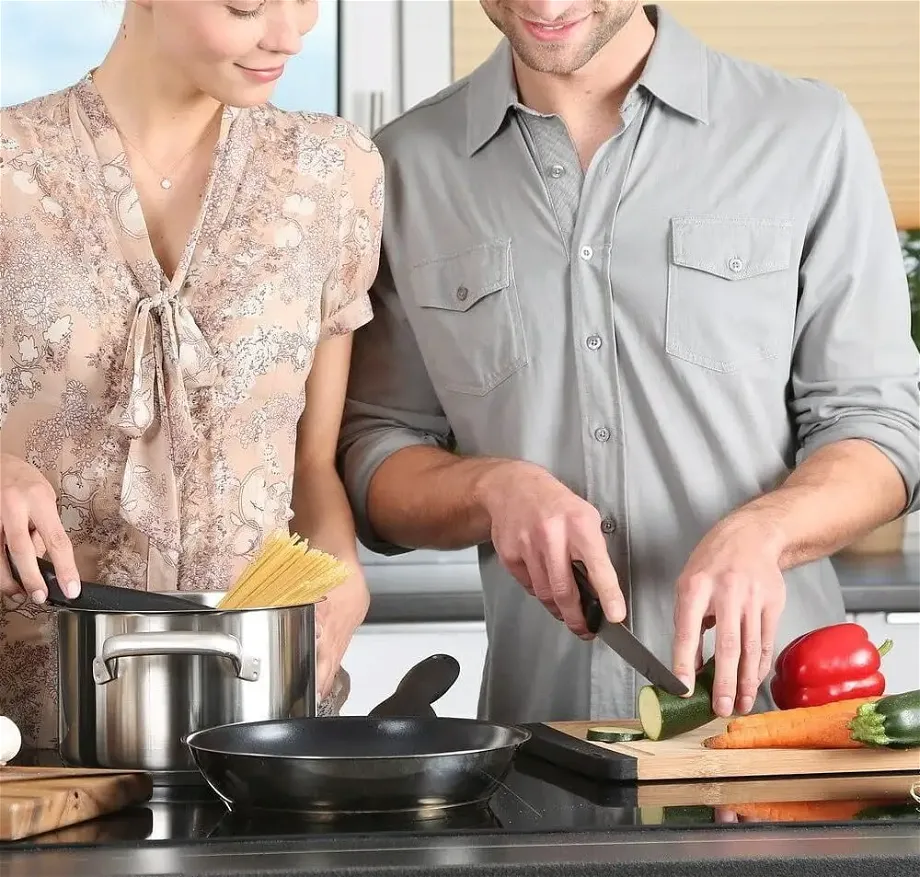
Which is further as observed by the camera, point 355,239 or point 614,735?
point 355,239

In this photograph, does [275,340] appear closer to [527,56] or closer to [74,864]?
[527,56]

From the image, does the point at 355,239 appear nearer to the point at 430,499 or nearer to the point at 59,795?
the point at 430,499

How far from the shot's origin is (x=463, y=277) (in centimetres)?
159

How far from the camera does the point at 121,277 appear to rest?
1.32m

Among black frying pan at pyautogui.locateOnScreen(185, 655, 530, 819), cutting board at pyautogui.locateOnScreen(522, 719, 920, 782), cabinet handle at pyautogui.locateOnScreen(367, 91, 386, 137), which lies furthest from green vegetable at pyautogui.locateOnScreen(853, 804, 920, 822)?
cabinet handle at pyautogui.locateOnScreen(367, 91, 386, 137)

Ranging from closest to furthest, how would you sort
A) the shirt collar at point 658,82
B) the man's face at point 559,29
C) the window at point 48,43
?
the man's face at point 559,29 → the shirt collar at point 658,82 → the window at point 48,43

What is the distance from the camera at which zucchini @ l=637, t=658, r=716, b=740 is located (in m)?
1.16

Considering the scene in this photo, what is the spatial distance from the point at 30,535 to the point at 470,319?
24.3 inches

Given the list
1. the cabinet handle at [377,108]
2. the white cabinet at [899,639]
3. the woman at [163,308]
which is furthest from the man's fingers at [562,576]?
the cabinet handle at [377,108]

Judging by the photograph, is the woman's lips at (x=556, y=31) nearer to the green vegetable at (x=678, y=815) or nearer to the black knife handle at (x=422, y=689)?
the black knife handle at (x=422, y=689)

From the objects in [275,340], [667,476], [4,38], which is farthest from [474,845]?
[4,38]

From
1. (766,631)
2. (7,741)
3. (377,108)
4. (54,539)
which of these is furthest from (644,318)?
(377,108)

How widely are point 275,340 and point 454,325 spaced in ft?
1.02

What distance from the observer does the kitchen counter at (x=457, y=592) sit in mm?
2424
